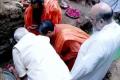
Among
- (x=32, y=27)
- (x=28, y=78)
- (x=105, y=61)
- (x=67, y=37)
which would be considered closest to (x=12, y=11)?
(x=32, y=27)

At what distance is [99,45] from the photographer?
12.7ft

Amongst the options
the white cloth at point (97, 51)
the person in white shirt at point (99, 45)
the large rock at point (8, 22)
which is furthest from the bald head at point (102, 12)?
the large rock at point (8, 22)

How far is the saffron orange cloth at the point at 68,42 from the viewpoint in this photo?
4.73m

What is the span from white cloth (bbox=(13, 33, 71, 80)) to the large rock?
1890 millimetres

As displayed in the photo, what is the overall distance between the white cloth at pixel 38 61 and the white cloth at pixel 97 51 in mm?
207

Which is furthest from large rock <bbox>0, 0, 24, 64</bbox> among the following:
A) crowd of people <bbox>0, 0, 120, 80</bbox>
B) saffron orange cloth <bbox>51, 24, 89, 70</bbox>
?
crowd of people <bbox>0, 0, 120, 80</bbox>

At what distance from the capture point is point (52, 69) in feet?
13.0

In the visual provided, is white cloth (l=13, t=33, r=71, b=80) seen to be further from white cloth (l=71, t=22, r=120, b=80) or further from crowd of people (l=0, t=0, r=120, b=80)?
white cloth (l=71, t=22, r=120, b=80)

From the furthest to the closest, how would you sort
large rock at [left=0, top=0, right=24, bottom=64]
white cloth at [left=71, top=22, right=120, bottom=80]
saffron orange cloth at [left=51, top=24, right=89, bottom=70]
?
large rock at [left=0, top=0, right=24, bottom=64] < saffron orange cloth at [left=51, top=24, right=89, bottom=70] < white cloth at [left=71, top=22, right=120, bottom=80]

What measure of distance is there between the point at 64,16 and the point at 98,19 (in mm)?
3777

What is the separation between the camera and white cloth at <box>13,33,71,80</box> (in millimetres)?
3959

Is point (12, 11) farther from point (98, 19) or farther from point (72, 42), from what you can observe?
point (98, 19)

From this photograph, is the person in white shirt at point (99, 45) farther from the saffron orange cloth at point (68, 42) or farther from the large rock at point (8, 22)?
the large rock at point (8, 22)

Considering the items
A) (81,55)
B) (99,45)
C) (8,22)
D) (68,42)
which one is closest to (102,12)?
(99,45)
